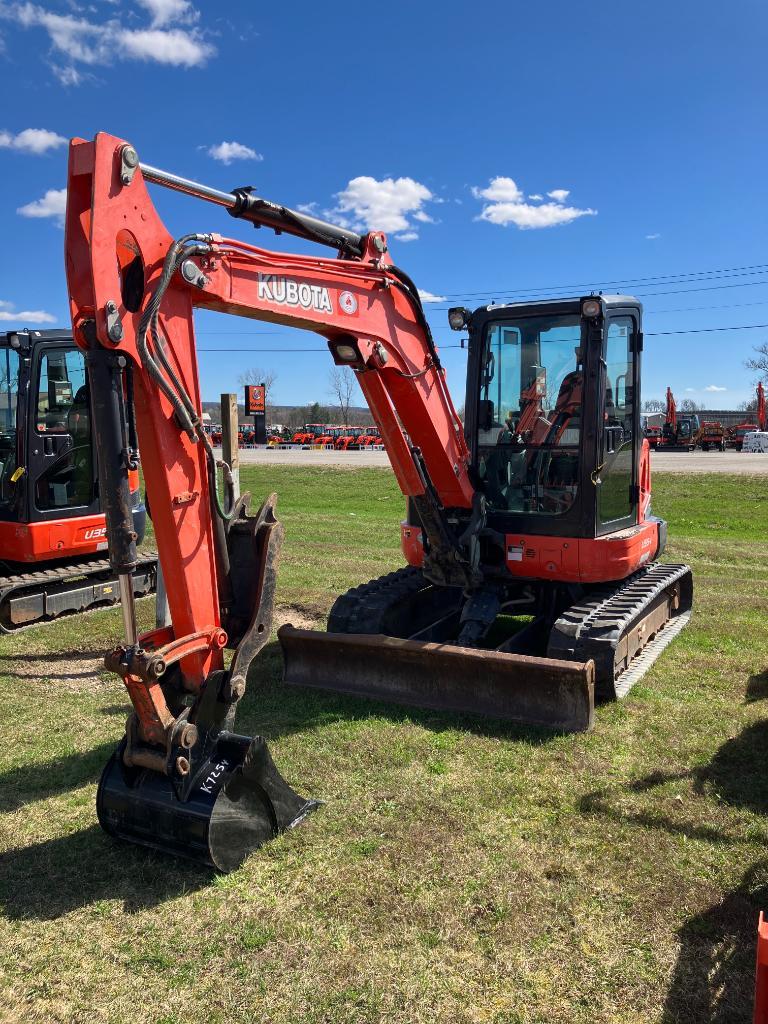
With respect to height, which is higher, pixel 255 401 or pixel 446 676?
pixel 255 401

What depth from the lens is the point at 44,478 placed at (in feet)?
28.6

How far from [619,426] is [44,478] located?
5626 millimetres

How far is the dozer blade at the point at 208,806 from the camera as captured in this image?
13.5 ft

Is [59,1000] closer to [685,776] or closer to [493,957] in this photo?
[493,957]

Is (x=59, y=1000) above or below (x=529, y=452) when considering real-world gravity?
below

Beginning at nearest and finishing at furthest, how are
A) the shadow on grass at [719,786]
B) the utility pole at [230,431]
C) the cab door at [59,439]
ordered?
the shadow on grass at [719,786] → the utility pole at [230,431] → the cab door at [59,439]

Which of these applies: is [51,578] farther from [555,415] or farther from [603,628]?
[603,628]

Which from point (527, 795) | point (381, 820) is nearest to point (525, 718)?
point (527, 795)

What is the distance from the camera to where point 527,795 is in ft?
16.1

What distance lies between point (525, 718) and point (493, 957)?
2.48m

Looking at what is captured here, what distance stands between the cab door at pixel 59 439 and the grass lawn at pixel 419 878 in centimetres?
253

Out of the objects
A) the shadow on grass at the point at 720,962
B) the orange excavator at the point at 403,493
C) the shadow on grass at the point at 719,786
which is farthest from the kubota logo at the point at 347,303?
the shadow on grass at the point at 720,962

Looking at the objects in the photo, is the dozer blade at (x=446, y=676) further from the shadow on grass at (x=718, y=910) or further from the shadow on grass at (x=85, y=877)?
the shadow on grass at (x=85, y=877)

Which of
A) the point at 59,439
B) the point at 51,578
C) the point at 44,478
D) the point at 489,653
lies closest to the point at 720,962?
the point at 489,653
